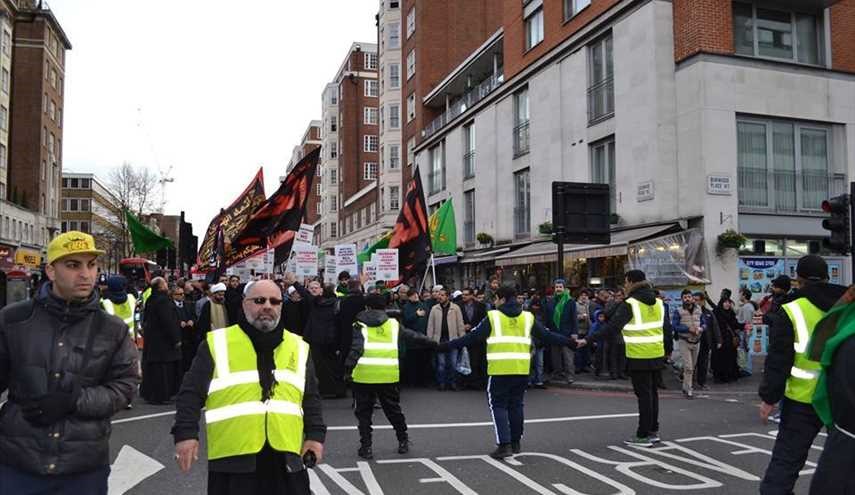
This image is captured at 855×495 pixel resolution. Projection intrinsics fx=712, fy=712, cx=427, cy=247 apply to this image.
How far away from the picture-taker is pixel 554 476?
265 inches

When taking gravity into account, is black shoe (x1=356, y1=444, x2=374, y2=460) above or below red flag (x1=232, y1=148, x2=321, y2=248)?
below

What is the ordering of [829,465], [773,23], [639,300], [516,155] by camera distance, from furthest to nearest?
[516,155], [773,23], [639,300], [829,465]

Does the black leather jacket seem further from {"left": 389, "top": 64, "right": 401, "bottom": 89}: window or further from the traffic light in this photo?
{"left": 389, "top": 64, "right": 401, "bottom": 89}: window

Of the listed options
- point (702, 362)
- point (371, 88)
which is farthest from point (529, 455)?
point (371, 88)

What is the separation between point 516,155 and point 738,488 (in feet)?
75.0

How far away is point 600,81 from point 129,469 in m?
19.1

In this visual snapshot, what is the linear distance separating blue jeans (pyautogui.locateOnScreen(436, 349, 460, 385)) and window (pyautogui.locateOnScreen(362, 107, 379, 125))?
58.0 meters

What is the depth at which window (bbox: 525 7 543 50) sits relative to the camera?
26766 millimetres

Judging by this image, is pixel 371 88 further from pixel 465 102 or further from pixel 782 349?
pixel 782 349

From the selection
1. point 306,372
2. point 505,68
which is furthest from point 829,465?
point 505,68

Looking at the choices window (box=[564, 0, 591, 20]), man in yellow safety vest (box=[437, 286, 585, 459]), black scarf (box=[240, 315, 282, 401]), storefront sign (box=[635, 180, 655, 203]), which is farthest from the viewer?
window (box=[564, 0, 591, 20])

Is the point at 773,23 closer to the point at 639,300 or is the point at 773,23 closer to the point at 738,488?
the point at 639,300

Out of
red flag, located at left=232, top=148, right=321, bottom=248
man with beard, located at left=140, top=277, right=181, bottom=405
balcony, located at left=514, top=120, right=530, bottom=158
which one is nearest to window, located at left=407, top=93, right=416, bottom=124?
balcony, located at left=514, top=120, right=530, bottom=158

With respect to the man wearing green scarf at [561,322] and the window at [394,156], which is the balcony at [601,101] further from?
the window at [394,156]
